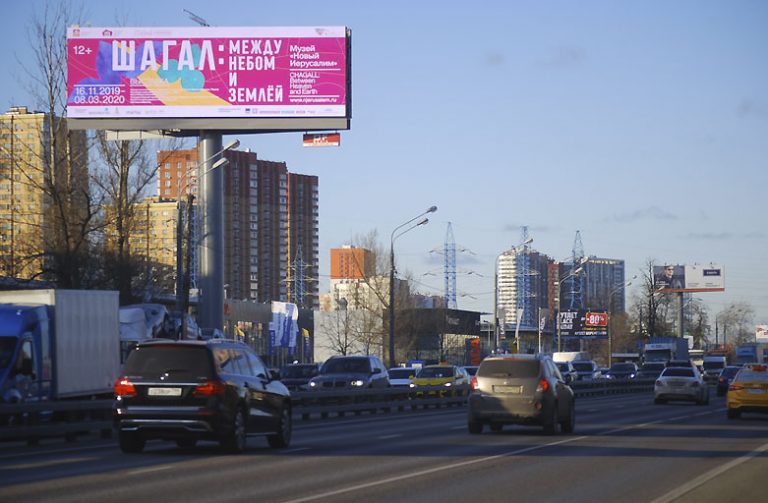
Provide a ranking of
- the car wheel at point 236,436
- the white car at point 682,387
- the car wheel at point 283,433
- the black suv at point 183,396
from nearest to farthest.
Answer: the black suv at point 183,396 < the car wheel at point 236,436 < the car wheel at point 283,433 < the white car at point 682,387

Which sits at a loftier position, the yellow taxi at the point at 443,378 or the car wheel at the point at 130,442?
the car wheel at the point at 130,442

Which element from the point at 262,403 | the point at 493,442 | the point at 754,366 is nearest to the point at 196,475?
the point at 262,403

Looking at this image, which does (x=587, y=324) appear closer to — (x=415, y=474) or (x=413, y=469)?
(x=413, y=469)

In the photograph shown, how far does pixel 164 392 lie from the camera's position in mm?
18609

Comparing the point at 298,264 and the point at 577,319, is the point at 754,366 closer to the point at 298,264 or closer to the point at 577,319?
the point at 577,319

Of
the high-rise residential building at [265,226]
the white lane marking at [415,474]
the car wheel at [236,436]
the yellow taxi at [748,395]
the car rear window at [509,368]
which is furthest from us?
the high-rise residential building at [265,226]

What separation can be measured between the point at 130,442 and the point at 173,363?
1.73 metres

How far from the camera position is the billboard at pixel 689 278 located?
443 ft

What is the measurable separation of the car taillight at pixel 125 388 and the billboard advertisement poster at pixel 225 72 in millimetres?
35324

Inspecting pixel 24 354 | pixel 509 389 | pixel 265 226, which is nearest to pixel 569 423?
pixel 509 389

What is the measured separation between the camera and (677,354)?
3804 inches

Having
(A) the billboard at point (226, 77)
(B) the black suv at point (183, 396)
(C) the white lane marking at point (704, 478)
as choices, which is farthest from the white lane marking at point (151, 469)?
(A) the billboard at point (226, 77)

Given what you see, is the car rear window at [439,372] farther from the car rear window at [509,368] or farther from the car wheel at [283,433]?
the car wheel at [283,433]

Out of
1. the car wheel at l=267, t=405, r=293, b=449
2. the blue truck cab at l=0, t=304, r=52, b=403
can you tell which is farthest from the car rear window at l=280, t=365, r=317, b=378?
the car wheel at l=267, t=405, r=293, b=449
